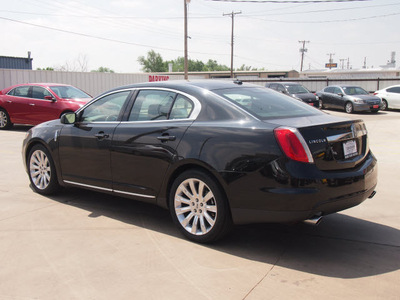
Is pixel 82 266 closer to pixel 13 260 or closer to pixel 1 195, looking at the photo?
pixel 13 260

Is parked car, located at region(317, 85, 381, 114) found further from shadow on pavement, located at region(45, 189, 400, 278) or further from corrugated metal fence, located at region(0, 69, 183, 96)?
shadow on pavement, located at region(45, 189, 400, 278)

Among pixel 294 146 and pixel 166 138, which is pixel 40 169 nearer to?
pixel 166 138

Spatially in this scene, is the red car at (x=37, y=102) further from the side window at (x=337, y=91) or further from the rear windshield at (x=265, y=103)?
the side window at (x=337, y=91)

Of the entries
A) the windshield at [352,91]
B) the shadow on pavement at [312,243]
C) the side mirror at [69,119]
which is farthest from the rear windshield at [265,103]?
the windshield at [352,91]

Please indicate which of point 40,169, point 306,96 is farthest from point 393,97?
point 40,169

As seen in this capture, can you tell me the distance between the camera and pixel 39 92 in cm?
1414

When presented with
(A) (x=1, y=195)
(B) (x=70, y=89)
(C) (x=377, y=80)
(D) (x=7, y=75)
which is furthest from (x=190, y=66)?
(A) (x=1, y=195)

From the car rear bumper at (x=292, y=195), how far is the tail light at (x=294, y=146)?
8cm

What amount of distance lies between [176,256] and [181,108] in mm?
1530

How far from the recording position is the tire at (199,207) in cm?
411

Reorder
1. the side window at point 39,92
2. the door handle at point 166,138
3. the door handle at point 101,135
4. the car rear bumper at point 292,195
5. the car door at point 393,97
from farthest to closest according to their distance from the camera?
the car door at point 393,97 → the side window at point 39,92 → the door handle at point 101,135 → the door handle at point 166,138 → the car rear bumper at point 292,195

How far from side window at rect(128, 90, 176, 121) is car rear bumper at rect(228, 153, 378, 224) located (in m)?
1.28

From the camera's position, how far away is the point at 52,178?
595 cm

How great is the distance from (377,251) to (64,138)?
12.7 feet
